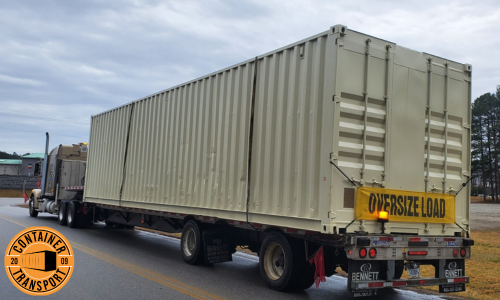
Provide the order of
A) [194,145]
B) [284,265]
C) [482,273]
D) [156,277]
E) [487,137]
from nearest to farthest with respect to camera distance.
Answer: [284,265], [156,277], [482,273], [194,145], [487,137]

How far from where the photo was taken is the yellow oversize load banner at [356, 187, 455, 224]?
6.84m

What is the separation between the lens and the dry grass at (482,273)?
26.2ft

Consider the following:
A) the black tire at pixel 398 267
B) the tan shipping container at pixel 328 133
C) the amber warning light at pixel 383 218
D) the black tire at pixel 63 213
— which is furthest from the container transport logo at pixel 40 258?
the black tire at pixel 63 213

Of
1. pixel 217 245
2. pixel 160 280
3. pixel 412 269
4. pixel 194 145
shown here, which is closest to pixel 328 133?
pixel 412 269

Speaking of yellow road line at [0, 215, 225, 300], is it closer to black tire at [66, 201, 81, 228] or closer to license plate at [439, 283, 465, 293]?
license plate at [439, 283, 465, 293]

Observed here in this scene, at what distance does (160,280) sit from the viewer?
7.96 meters

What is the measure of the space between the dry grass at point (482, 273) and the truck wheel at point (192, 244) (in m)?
4.39

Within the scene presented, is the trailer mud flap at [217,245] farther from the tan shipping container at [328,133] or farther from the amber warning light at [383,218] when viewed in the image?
the amber warning light at [383,218]

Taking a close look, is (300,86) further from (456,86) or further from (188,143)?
(188,143)

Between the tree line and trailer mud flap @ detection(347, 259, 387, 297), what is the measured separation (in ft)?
216

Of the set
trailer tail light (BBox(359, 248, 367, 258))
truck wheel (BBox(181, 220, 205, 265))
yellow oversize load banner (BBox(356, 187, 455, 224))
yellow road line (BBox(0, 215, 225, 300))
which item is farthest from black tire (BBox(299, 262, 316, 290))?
truck wheel (BBox(181, 220, 205, 265))

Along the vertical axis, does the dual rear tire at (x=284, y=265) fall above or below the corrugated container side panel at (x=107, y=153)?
below

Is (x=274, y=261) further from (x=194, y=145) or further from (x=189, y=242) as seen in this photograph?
(x=194, y=145)

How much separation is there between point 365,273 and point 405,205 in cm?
139
